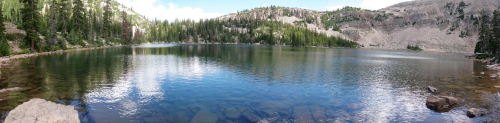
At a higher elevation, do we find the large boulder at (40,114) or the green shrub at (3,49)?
the green shrub at (3,49)

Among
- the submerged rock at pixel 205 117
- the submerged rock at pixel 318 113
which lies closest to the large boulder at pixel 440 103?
the submerged rock at pixel 318 113

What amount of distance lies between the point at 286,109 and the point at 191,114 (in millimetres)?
8511

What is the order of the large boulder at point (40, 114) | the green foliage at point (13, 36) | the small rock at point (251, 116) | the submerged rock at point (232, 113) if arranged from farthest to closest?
the green foliage at point (13, 36) → the submerged rock at point (232, 113) → the small rock at point (251, 116) → the large boulder at point (40, 114)

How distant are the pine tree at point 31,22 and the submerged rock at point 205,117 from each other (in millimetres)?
80913

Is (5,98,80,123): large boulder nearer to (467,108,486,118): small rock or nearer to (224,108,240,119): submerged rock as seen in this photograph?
(224,108,240,119): submerged rock

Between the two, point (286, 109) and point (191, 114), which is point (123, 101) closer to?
point (191, 114)

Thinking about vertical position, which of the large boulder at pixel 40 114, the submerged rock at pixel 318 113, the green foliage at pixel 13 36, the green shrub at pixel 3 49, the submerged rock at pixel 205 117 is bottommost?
the submerged rock at pixel 318 113

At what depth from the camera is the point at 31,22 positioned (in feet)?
244

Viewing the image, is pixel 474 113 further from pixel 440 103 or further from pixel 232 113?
pixel 232 113

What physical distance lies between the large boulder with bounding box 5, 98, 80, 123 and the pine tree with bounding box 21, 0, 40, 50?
76953 mm

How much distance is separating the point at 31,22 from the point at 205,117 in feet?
288

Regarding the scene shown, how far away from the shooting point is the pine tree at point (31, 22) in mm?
72113

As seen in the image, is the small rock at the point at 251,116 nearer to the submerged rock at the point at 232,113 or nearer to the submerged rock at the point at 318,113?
the submerged rock at the point at 232,113

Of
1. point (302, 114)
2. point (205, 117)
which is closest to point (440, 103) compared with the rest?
point (302, 114)
